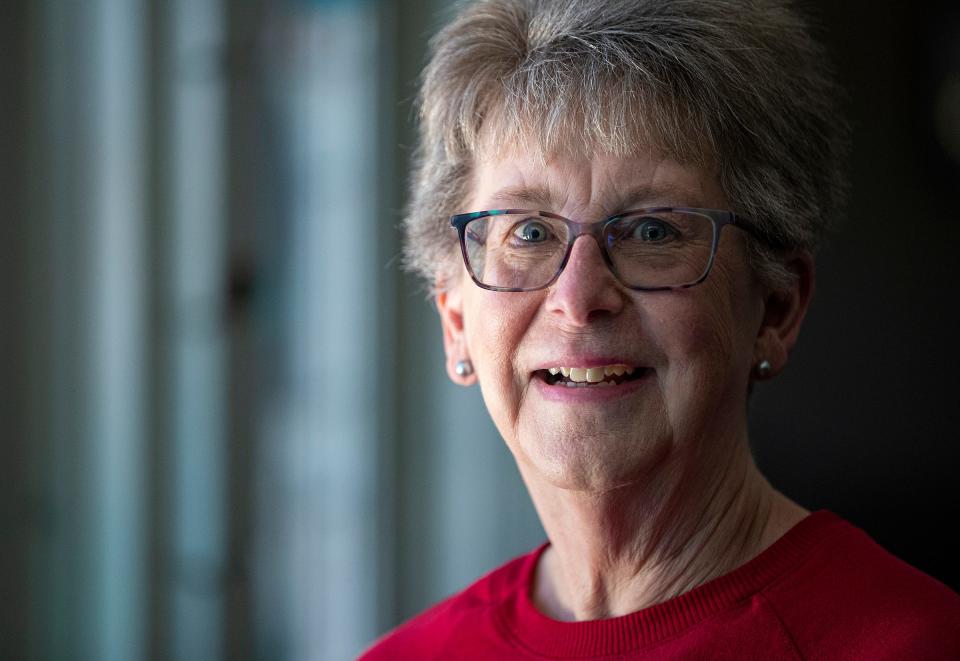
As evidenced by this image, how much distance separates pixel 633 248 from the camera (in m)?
1.21

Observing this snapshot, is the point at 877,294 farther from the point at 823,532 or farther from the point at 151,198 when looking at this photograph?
the point at 151,198

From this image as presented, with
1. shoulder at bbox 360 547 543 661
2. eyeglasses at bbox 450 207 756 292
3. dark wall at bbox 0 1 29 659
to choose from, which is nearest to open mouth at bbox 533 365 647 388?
eyeglasses at bbox 450 207 756 292

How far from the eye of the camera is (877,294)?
97.0 inches

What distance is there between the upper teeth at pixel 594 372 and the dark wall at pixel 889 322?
1403mm

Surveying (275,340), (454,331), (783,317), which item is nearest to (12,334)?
(275,340)

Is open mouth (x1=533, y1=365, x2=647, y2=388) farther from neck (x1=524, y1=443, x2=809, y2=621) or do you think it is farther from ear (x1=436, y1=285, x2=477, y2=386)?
ear (x1=436, y1=285, x2=477, y2=386)

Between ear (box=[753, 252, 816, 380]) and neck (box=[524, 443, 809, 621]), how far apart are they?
13cm

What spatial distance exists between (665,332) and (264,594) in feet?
8.38

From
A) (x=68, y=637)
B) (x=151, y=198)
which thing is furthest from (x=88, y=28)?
(x=68, y=637)

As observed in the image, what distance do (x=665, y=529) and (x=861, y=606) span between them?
257mm

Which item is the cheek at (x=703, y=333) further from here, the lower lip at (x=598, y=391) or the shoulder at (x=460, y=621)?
the shoulder at (x=460, y=621)

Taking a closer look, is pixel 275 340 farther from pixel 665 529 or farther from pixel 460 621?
pixel 665 529

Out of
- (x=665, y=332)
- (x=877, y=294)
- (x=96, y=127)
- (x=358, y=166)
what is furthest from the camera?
(x=358, y=166)

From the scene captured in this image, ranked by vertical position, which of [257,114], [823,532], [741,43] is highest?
[257,114]
